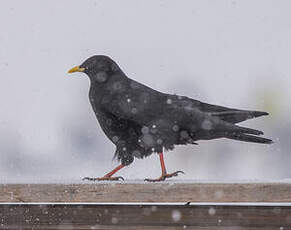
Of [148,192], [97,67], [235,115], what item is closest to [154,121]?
Answer: [235,115]

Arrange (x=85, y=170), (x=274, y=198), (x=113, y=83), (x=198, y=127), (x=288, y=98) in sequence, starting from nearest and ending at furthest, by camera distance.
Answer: (x=274, y=198) < (x=198, y=127) < (x=113, y=83) < (x=85, y=170) < (x=288, y=98)

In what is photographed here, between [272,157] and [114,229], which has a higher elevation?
[114,229]

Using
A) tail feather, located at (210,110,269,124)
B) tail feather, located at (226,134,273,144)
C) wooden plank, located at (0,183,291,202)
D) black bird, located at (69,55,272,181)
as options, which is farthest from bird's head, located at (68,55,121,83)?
wooden plank, located at (0,183,291,202)

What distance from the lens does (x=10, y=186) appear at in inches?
88.1

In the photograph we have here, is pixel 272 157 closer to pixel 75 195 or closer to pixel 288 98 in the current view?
pixel 288 98

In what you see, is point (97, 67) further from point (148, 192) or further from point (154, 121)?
point (148, 192)

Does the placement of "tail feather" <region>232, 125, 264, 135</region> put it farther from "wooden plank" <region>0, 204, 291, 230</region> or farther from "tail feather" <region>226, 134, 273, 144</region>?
"wooden plank" <region>0, 204, 291, 230</region>

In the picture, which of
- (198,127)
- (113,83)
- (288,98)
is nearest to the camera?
(198,127)

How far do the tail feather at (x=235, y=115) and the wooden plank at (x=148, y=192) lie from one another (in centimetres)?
76

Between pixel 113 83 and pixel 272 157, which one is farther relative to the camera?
pixel 272 157

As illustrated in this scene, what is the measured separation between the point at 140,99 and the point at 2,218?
1163 mm

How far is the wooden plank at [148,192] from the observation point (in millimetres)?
2154

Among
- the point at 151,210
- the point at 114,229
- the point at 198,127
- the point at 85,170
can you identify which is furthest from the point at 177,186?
the point at 85,170

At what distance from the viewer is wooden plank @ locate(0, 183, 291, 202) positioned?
7.07ft
